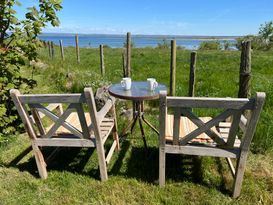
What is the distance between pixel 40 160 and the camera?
2959 millimetres

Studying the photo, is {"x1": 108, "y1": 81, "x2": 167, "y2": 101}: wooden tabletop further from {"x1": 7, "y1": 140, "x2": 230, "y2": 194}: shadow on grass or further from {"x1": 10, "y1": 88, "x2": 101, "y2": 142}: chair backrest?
{"x1": 7, "y1": 140, "x2": 230, "y2": 194}: shadow on grass

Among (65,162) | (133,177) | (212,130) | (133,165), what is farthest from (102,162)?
(212,130)

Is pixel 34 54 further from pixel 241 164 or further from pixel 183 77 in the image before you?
pixel 183 77

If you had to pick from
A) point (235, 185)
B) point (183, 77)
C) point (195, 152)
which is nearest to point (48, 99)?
point (195, 152)

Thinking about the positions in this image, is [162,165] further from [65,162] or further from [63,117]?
[65,162]

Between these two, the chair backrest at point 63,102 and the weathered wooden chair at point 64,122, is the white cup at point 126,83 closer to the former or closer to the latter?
the weathered wooden chair at point 64,122

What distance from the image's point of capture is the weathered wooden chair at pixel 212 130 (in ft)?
7.04

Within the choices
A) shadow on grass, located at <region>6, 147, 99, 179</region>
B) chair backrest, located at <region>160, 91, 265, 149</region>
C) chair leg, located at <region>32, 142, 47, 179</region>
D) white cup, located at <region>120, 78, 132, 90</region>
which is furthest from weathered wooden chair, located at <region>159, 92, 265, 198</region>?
chair leg, located at <region>32, 142, 47, 179</region>

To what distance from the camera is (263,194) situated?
2662 millimetres

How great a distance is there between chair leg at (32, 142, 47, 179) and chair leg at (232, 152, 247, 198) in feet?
7.67

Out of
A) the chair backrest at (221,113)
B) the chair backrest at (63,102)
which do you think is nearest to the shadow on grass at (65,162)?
the chair backrest at (63,102)

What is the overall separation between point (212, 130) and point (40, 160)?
2130 mm

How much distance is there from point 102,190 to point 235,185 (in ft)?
5.04

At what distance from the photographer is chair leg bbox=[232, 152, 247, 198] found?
247 cm
